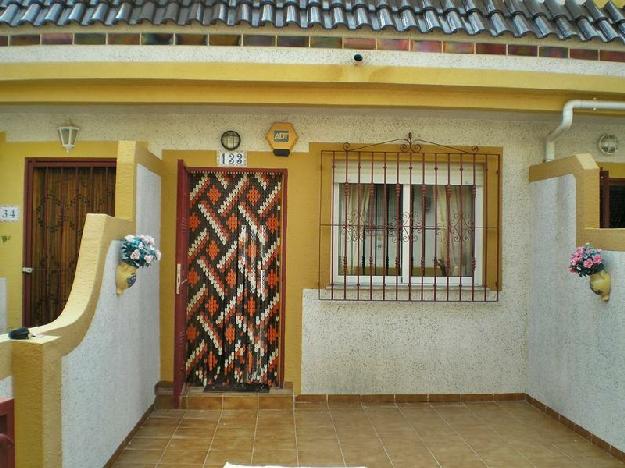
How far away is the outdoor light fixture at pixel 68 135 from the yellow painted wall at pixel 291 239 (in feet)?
3.47

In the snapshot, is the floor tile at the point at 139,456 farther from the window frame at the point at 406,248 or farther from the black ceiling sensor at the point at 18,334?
the window frame at the point at 406,248

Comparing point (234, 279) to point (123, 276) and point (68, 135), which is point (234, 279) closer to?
point (123, 276)

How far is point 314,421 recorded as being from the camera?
6.46 m

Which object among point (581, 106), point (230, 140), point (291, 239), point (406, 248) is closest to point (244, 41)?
point (230, 140)

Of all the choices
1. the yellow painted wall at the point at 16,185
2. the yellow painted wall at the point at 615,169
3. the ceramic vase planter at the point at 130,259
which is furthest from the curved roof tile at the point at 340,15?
the ceramic vase planter at the point at 130,259

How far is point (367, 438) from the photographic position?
596cm

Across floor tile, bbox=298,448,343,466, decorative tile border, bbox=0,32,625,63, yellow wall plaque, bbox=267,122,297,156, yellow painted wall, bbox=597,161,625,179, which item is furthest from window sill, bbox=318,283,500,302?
decorative tile border, bbox=0,32,625,63

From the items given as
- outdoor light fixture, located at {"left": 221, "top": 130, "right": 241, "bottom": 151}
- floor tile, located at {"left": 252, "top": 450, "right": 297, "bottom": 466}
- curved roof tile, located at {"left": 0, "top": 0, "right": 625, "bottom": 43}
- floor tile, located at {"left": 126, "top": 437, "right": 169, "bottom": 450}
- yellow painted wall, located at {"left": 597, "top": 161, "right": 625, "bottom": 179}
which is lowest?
floor tile, located at {"left": 252, "top": 450, "right": 297, "bottom": 466}

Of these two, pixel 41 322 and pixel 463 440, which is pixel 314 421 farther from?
pixel 41 322

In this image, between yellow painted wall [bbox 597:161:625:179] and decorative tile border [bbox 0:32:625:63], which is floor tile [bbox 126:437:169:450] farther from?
yellow painted wall [bbox 597:161:625:179]

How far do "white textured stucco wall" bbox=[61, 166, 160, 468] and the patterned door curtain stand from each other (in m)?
0.49

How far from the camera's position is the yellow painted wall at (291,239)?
23.3 feet

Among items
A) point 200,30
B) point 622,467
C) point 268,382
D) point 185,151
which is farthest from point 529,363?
point 200,30

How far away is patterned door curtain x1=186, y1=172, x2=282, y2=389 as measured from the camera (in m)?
7.23
